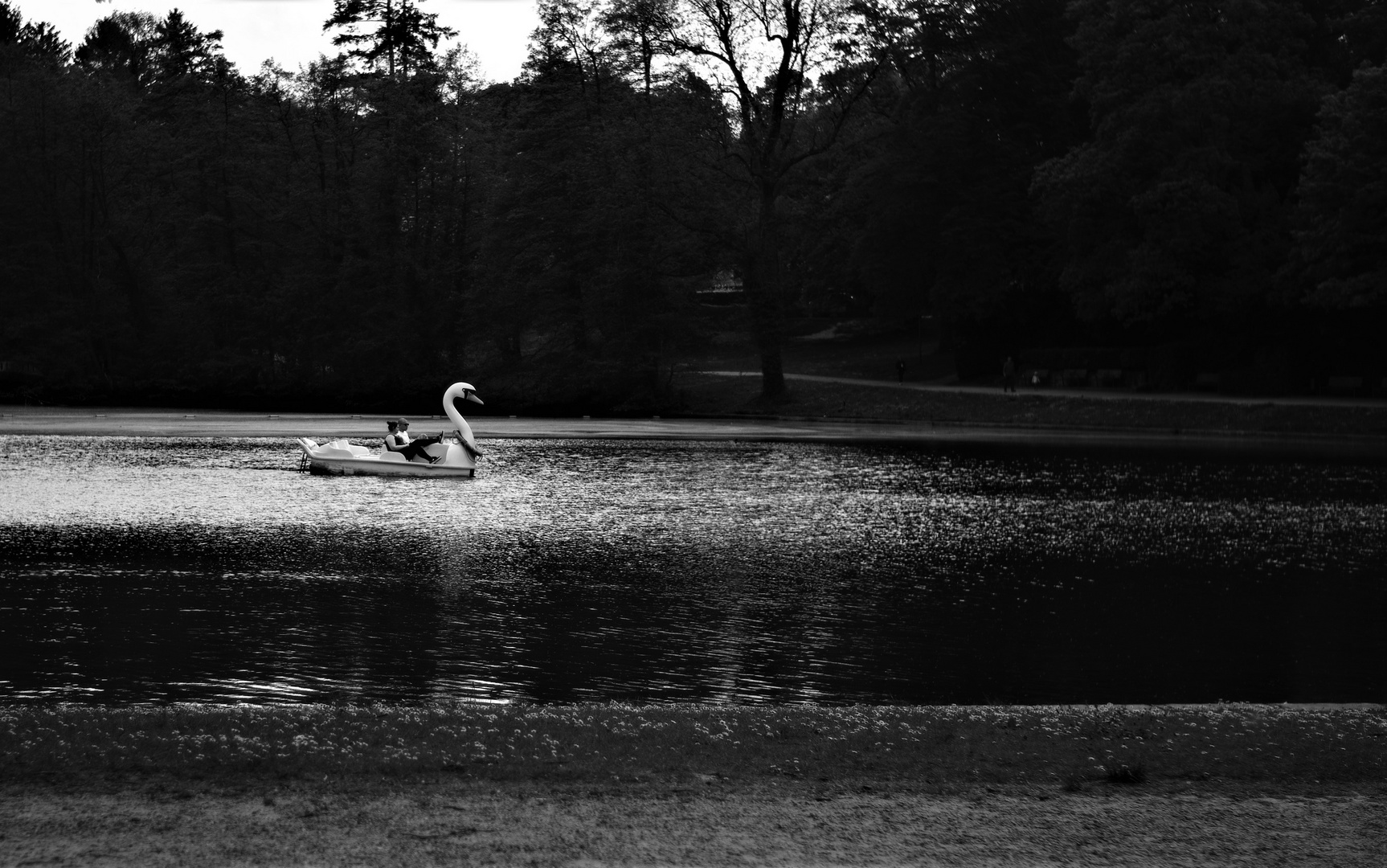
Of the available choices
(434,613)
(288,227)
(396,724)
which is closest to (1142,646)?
(434,613)

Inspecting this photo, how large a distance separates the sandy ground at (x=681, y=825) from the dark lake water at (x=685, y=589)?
389 cm

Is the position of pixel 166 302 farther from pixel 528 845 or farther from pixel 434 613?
pixel 528 845

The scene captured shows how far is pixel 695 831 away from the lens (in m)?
6.95

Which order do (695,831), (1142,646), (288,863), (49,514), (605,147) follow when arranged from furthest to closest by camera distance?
(605,147) → (49,514) → (1142,646) → (695,831) → (288,863)

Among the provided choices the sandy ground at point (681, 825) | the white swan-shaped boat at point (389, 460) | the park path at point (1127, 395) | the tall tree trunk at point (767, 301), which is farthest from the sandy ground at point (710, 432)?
the sandy ground at point (681, 825)

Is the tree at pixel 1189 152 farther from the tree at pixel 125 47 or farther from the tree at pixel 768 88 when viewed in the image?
the tree at pixel 125 47

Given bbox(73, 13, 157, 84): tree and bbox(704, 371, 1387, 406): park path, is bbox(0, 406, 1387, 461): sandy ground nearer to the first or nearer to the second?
bbox(704, 371, 1387, 406): park path

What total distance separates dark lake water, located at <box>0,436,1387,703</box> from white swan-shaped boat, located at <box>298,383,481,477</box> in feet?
3.85

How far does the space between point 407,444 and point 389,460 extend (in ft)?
2.32

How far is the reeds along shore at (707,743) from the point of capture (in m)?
7.98

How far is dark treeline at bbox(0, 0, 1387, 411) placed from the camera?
57875 millimetres

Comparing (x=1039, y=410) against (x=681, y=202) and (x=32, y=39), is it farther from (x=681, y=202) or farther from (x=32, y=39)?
(x=32, y=39)

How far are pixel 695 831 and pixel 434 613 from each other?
28.7 feet

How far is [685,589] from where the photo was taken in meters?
17.1
